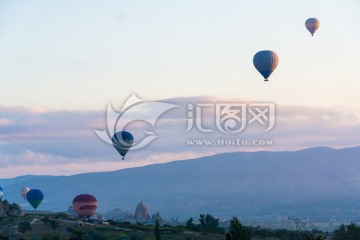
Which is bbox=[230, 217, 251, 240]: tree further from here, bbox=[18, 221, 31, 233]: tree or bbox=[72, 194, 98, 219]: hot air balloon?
bbox=[72, 194, 98, 219]: hot air balloon

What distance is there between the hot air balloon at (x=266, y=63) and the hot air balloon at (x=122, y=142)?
89.7ft

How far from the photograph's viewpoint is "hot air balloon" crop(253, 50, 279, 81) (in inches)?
5778

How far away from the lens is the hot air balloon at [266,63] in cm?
14675

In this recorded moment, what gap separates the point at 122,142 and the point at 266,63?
29562 millimetres

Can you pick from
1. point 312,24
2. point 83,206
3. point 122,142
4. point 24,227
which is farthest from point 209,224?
point 312,24

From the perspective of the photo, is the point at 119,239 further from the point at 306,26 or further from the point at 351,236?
the point at 306,26

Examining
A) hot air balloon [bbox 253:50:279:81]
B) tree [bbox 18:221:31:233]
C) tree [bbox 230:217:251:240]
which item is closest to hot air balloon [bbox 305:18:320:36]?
hot air balloon [bbox 253:50:279:81]

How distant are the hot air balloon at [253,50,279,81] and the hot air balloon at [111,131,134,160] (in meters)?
27.4

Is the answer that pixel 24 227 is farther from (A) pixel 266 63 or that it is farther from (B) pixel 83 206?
(A) pixel 266 63

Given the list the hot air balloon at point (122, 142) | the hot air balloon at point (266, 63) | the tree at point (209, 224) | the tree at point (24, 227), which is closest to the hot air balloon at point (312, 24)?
the hot air balloon at point (266, 63)

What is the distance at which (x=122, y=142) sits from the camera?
160m

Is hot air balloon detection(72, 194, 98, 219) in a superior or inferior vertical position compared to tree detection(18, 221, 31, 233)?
superior

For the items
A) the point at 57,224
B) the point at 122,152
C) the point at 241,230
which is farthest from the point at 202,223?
the point at 241,230

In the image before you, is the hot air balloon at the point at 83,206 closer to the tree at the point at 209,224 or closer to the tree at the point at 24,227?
the tree at the point at 209,224
